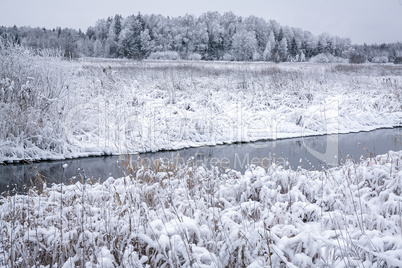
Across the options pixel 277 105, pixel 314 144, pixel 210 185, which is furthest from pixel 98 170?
pixel 277 105

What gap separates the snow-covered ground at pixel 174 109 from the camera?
334 inches

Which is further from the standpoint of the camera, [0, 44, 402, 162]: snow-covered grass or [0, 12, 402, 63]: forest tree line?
[0, 12, 402, 63]: forest tree line

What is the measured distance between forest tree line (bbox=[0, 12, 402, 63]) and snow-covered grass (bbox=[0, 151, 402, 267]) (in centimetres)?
3957

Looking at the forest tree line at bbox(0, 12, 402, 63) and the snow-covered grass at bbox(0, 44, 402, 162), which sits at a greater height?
the forest tree line at bbox(0, 12, 402, 63)

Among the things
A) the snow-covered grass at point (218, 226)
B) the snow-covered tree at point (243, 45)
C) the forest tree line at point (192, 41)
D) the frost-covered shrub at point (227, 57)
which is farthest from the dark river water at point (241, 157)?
the snow-covered tree at point (243, 45)

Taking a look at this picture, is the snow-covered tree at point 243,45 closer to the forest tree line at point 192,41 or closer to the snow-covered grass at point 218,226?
the forest tree line at point 192,41

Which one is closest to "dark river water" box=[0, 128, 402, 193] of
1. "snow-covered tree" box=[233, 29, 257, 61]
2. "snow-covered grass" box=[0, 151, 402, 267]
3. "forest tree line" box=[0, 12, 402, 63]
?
"snow-covered grass" box=[0, 151, 402, 267]

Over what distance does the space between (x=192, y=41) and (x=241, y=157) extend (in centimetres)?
5335

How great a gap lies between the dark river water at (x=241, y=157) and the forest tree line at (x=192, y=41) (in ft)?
107

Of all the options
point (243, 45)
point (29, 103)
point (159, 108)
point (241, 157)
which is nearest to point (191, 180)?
point (241, 157)

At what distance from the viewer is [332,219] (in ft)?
9.72

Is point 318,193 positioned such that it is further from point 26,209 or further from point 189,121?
point 189,121

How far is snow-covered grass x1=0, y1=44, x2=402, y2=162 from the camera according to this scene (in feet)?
27.8

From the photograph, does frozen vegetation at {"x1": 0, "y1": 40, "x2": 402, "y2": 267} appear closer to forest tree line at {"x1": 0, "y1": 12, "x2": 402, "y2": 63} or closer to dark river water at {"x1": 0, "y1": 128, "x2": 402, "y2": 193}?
dark river water at {"x1": 0, "y1": 128, "x2": 402, "y2": 193}
